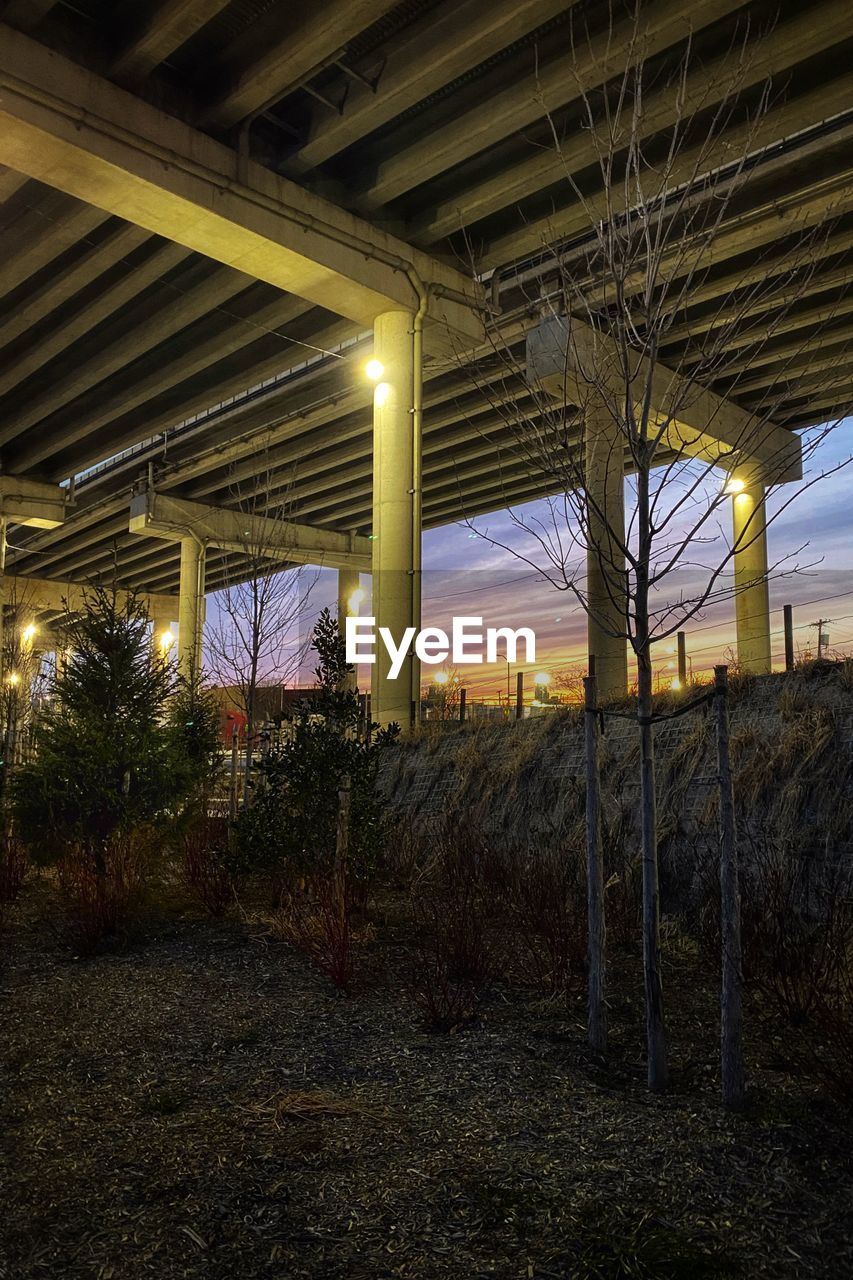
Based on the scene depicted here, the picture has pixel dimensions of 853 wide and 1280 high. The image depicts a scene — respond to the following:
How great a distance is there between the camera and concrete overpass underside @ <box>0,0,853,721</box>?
9.35 meters

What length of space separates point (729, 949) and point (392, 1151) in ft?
4.73

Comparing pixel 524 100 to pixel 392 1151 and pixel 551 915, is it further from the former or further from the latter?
pixel 392 1151

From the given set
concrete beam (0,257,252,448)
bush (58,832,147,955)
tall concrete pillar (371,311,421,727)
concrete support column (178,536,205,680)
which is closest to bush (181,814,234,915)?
bush (58,832,147,955)

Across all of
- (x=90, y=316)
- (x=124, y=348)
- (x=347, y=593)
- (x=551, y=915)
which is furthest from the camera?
(x=347, y=593)

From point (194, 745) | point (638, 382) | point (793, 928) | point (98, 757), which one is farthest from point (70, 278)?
point (793, 928)

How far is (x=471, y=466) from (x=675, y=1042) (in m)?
20.5

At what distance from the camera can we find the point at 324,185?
12188mm

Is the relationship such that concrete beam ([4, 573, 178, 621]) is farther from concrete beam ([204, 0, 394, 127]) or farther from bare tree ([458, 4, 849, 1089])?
concrete beam ([204, 0, 394, 127])

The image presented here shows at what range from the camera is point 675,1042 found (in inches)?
160

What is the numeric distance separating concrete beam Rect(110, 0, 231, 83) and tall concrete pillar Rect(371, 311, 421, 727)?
4.74m

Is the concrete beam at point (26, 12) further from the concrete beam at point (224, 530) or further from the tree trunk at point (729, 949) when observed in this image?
the concrete beam at point (224, 530)

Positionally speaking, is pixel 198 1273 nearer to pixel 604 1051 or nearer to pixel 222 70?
pixel 604 1051

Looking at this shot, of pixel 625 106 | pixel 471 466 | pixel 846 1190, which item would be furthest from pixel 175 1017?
pixel 471 466

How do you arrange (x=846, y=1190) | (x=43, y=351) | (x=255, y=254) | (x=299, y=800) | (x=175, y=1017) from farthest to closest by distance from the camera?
(x=43, y=351), (x=255, y=254), (x=299, y=800), (x=175, y=1017), (x=846, y=1190)
